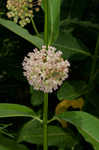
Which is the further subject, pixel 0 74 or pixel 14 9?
pixel 0 74

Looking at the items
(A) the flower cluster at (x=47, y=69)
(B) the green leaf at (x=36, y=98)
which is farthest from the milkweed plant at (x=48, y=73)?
(B) the green leaf at (x=36, y=98)

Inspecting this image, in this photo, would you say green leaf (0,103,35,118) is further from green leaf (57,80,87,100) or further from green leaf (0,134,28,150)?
green leaf (57,80,87,100)

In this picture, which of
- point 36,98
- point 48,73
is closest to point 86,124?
point 48,73

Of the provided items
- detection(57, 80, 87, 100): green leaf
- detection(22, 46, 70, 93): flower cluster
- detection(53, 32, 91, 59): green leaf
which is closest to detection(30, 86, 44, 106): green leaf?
detection(57, 80, 87, 100): green leaf

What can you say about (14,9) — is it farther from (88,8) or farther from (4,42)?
(88,8)

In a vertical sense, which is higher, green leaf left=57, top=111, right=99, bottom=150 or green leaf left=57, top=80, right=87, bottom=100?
green leaf left=57, top=111, right=99, bottom=150

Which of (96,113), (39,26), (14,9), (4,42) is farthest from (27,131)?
(39,26)
